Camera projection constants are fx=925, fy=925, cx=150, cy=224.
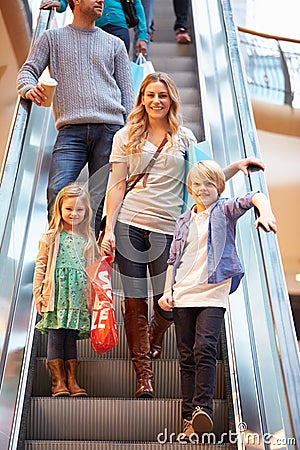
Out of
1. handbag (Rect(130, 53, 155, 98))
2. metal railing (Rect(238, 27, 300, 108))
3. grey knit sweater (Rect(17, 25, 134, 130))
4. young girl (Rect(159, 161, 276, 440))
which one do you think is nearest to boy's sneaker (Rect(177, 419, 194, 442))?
young girl (Rect(159, 161, 276, 440))

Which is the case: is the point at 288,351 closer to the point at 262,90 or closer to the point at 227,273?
the point at 227,273

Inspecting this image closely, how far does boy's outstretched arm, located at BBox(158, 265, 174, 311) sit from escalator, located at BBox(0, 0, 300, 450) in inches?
15.5

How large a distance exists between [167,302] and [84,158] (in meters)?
1.32

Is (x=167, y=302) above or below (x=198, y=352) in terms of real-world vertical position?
above

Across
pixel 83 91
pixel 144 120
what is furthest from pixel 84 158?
pixel 144 120

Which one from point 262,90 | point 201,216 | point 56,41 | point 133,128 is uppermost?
point 262,90

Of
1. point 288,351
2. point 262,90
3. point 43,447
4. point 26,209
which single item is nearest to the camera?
point 288,351

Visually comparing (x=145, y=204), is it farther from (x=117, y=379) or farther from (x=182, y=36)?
(x=182, y=36)

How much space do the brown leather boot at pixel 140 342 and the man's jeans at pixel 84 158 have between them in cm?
67

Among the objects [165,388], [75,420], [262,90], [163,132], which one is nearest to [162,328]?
[165,388]

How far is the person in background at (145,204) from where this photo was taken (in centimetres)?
443

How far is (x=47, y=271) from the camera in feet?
15.1

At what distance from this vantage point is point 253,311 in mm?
4367

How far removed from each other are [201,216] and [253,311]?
520 mm
